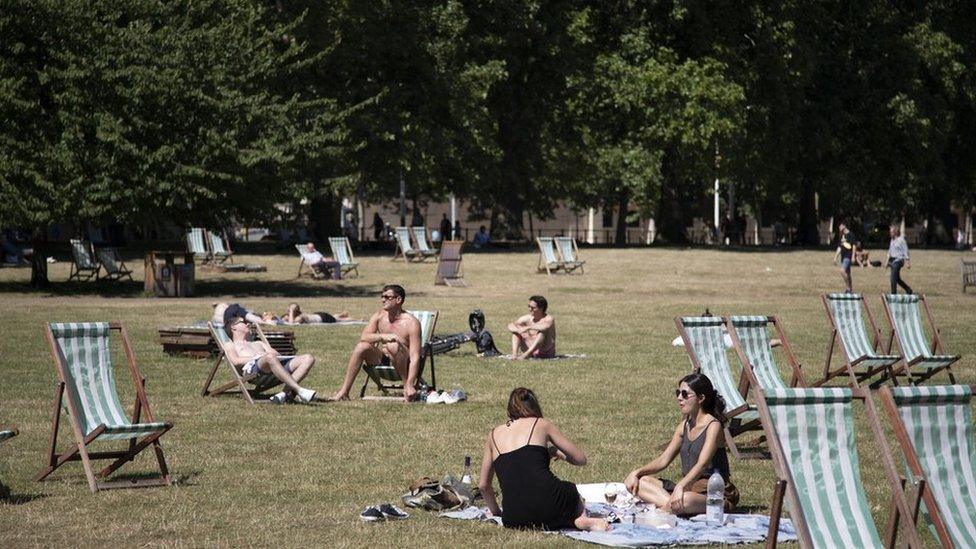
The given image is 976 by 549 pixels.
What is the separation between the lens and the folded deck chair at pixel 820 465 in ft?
21.1

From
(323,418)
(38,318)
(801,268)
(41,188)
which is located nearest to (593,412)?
(323,418)

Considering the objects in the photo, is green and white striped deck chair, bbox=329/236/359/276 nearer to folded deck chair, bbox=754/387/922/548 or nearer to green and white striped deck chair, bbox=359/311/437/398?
green and white striped deck chair, bbox=359/311/437/398

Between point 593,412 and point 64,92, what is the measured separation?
20.1m

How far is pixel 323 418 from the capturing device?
45.2ft

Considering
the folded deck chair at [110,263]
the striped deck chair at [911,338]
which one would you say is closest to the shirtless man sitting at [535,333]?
the striped deck chair at [911,338]

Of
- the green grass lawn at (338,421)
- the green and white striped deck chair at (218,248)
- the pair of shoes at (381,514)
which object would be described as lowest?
the green grass lawn at (338,421)

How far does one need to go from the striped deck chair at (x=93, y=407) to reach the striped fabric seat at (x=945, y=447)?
17.3 feet

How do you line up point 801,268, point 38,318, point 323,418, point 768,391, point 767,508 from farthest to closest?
point 801,268 → point 38,318 → point 323,418 → point 767,508 → point 768,391

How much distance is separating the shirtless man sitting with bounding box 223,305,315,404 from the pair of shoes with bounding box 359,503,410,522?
219 inches

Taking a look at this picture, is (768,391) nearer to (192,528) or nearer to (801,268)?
(192,528)

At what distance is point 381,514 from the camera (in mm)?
9023

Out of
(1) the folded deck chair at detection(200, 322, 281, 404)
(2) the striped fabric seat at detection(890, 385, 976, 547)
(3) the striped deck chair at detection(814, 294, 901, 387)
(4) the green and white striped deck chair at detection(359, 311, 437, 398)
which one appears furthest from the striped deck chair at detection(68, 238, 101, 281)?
(2) the striped fabric seat at detection(890, 385, 976, 547)

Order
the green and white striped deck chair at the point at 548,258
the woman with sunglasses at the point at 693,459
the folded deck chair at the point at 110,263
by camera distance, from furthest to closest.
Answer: the green and white striped deck chair at the point at 548,258 < the folded deck chair at the point at 110,263 < the woman with sunglasses at the point at 693,459

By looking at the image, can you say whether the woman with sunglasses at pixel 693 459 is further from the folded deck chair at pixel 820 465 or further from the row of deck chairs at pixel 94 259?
the row of deck chairs at pixel 94 259
